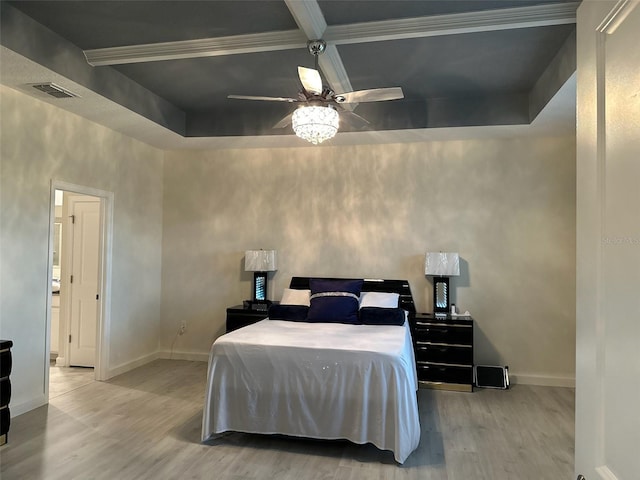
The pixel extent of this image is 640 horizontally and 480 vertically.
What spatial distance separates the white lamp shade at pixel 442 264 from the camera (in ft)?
16.2

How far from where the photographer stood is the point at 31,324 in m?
4.01

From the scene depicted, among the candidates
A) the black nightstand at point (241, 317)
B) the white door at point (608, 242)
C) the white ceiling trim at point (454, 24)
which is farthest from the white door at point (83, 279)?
the white door at point (608, 242)

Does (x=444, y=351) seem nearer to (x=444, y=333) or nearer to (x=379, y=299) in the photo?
(x=444, y=333)

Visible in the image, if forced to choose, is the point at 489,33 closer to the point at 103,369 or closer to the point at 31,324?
the point at 31,324

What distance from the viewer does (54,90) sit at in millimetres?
3785

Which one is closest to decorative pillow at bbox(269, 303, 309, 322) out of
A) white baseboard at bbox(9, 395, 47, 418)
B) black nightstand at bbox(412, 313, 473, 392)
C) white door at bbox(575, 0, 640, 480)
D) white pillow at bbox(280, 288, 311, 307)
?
white pillow at bbox(280, 288, 311, 307)

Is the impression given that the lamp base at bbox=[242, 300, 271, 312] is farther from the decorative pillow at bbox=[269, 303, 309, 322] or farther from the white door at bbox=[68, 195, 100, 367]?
the white door at bbox=[68, 195, 100, 367]

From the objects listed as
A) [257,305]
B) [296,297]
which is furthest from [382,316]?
[257,305]

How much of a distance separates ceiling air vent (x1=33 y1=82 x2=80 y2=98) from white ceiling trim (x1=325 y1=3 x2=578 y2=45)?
7.54 feet

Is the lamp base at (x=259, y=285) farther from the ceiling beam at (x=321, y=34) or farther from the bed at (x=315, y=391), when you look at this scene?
the ceiling beam at (x=321, y=34)

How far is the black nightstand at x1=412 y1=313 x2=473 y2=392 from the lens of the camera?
4.69 meters

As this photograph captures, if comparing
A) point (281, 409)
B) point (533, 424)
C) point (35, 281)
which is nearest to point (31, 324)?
point (35, 281)

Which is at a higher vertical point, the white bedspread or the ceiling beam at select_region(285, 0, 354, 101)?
the ceiling beam at select_region(285, 0, 354, 101)

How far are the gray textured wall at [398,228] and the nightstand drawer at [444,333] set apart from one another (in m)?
0.54
